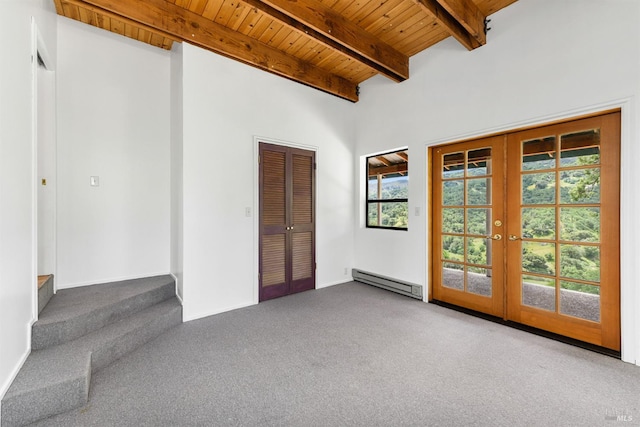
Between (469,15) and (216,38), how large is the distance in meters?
2.69

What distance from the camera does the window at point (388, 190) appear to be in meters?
4.00

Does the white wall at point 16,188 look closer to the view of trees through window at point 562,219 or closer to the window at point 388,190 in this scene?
the window at point 388,190

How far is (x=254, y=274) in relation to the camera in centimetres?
353

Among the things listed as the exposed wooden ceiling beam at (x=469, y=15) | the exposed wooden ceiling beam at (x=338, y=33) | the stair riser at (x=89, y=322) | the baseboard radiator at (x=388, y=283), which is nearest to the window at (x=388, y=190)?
the baseboard radiator at (x=388, y=283)

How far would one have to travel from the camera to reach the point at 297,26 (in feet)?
9.27

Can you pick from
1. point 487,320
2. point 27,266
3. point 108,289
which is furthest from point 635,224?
point 108,289

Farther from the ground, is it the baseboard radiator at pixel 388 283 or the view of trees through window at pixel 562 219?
the view of trees through window at pixel 562 219

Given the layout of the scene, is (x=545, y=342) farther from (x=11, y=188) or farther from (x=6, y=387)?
(x=11, y=188)

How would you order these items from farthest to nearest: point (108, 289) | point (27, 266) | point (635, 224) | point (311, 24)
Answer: point (108, 289), point (311, 24), point (635, 224), point (27, 266)

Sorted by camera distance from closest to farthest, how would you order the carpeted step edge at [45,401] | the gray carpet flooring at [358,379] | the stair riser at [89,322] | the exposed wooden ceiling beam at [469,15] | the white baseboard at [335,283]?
the carpeted step edge at [45,401]
the gray carpet flooring at [358,379]
the stair riser at [89,322]
the exposed wooden ceiling beam at [469,15]
the white baseboard at [335,283]

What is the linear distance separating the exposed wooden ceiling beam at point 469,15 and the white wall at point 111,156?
3.38 meters

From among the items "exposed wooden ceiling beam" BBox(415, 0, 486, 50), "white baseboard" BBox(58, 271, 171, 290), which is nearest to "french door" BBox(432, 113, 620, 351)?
"exposed wooden ceiling beam" BBox(415, 0, 486, 50)

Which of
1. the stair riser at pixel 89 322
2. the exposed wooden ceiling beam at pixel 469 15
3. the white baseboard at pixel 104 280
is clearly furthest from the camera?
the white baseboard at pixel 104 280

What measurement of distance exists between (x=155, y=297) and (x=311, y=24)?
3334mm
